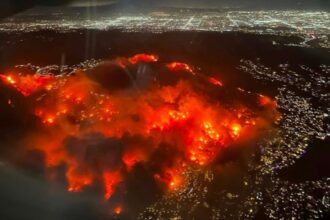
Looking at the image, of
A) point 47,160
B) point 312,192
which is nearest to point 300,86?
point 312,192

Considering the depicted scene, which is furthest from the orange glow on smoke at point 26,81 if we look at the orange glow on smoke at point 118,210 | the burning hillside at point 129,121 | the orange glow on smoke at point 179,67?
the orange glow on smoke at point 118,210

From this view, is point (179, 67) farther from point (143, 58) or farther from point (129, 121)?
point (129, 121)

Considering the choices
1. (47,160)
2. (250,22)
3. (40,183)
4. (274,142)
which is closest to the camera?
(40,183)

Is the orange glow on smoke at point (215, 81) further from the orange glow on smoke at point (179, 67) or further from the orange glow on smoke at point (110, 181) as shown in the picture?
the orange glow on smoke at point (110, 181)

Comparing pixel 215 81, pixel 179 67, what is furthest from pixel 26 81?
pixel 215 81

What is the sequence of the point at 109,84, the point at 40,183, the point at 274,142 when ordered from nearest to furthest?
the point at 40,183
the point at 274,142
the point at 109,84

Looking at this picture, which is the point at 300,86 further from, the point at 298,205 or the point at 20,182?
the point at 20,182
